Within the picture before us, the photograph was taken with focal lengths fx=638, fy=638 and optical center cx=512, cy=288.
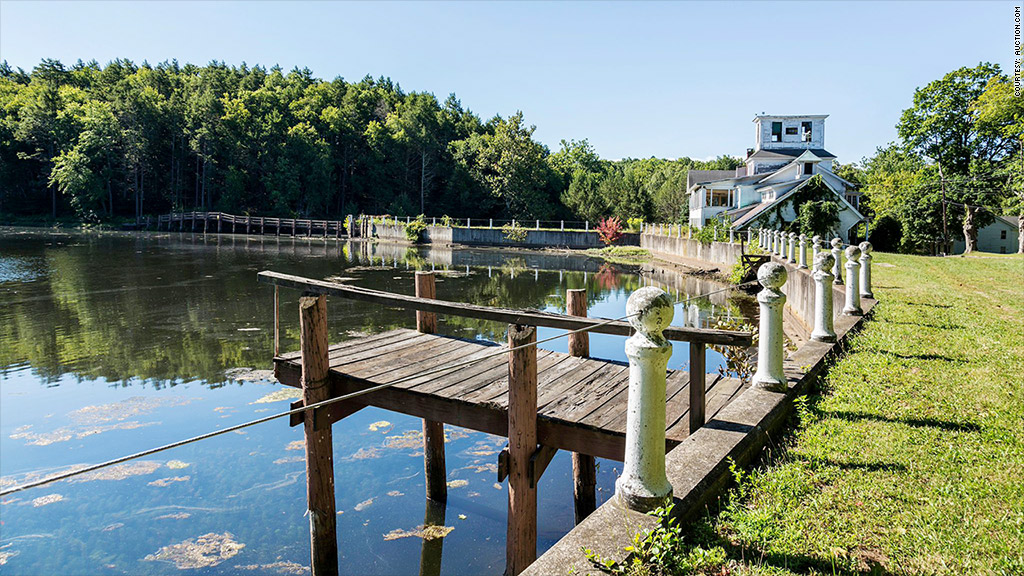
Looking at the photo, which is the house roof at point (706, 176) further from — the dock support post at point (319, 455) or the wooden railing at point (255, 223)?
the dock support post at point (319, 455)

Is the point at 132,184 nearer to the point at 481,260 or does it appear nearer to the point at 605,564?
the point at 481,260

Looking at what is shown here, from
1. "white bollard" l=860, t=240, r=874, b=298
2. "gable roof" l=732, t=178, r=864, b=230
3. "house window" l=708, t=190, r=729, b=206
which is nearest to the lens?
"white bollard" l=860, t=240, r=874, b=298

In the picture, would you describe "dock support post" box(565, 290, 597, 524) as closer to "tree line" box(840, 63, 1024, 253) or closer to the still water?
the still water

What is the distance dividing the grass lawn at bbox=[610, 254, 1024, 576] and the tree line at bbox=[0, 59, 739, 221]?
54.3m

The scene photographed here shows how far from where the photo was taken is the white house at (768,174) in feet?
145

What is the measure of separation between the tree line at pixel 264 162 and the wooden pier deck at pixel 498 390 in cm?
5394

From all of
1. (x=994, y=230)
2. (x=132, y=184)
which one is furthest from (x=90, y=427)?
(x=132, y=184)

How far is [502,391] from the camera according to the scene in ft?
19.0

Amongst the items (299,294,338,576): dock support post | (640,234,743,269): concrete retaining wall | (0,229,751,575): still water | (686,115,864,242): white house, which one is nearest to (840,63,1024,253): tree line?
(686,115,864,242): white house

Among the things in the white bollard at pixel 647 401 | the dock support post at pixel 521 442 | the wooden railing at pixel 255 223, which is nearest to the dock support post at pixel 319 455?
the dock support post at pixel 521 442

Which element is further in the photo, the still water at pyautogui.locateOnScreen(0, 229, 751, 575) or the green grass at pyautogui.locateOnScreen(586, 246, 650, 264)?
the green grass at pyautogui.locateOnScreen(586, 246, 650, 264)

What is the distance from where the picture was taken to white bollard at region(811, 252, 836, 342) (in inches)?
285

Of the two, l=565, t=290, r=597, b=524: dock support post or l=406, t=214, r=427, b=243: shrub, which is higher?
l=406, t=214, r=427, b=243: shrub

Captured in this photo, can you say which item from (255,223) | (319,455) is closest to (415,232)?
(255,223)
